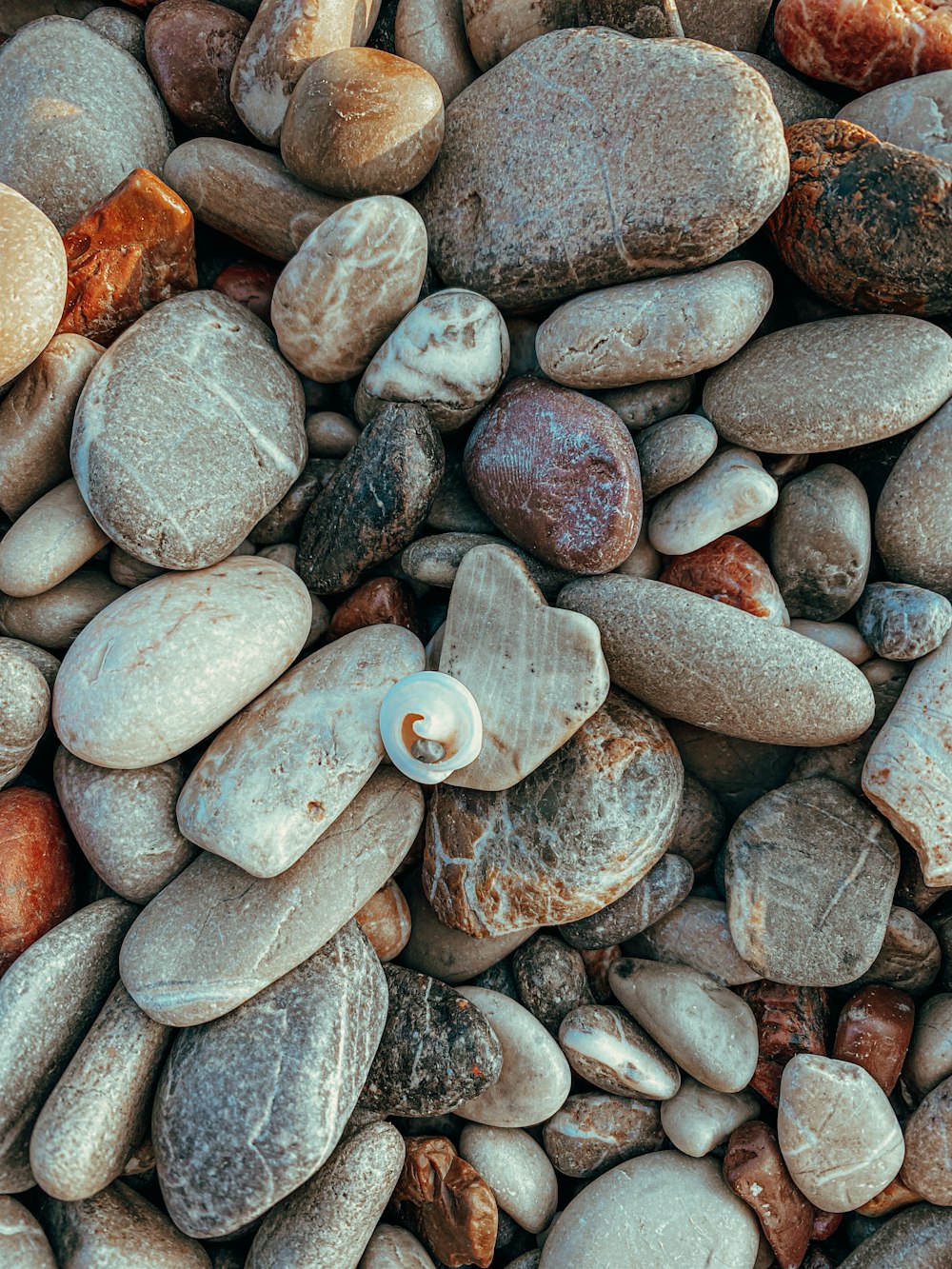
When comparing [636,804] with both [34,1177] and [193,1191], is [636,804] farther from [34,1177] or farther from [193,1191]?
[34,1177]

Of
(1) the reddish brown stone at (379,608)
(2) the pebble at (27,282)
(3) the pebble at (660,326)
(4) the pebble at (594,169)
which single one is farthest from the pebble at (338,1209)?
(4) the pebble at (594,169)

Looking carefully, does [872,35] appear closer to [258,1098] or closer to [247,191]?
[247,191]

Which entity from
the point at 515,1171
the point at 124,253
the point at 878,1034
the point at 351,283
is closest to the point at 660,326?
the point at 351,283

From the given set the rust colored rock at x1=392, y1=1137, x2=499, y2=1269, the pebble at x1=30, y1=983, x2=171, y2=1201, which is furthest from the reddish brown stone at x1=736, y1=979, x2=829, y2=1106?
the pebble at x1=30, y1=983, x2=171, y2=1201

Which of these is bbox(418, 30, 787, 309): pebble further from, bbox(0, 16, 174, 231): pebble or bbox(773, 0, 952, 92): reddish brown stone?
bbox(0, 16, 174, 231): pebble

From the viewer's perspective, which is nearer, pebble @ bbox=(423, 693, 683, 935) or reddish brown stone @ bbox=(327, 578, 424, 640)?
pebble @ bbox=(423, 693, 683, 935)
